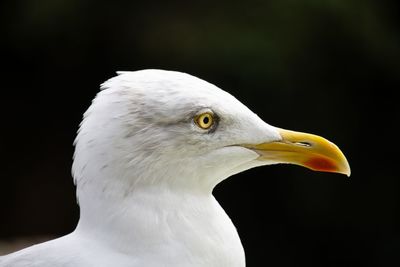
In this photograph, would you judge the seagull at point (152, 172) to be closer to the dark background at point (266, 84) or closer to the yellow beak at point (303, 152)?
the yellow beak at point (303, 152)

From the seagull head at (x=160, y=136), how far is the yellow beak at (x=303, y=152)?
2.4 inches

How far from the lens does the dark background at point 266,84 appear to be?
635 centimetres

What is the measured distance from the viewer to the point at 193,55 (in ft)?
20.8

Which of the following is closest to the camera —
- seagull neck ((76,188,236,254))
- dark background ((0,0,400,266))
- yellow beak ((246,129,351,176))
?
seagull neck ((76,188,236,254))

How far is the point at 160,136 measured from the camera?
2494mm

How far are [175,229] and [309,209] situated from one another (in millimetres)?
4202

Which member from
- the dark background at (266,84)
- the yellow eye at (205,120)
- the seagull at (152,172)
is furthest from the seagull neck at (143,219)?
the dark background at (266,84)

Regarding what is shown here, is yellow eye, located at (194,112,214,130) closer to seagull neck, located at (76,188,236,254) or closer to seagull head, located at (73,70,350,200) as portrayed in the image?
seagull head, located at (73,70,350,200)

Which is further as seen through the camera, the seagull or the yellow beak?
the yellow beak

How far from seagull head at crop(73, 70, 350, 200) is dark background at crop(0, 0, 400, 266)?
3685mm

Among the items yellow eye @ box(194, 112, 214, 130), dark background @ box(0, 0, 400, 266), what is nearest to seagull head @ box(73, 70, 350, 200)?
yellow eye @ box(194, 112, 214, 130)

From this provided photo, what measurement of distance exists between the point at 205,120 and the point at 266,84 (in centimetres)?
382

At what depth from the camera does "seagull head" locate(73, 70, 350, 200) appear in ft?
8.11

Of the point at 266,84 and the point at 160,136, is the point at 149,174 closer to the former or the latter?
the point at 160,136
